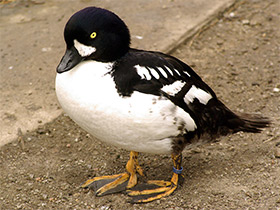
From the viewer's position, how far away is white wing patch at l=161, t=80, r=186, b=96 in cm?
317

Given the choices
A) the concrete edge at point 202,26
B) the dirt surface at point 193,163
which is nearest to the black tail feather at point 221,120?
the dirt surface at point 193,163

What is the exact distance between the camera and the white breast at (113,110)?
119 inches

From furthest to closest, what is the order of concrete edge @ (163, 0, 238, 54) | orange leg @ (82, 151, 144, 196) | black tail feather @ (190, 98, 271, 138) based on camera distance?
concrete edge @ (163, 0, 238, 54) < orange leg @ (82, 151, 144, 196) < black tail feather @ (190, 98, 271, 138)

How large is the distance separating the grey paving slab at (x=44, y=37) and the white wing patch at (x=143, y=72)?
1768 millimetres

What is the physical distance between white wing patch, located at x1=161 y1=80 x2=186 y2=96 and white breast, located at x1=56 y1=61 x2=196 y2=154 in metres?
0.08

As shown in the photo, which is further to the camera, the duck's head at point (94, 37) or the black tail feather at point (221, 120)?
the black tail feather at point (221, 120)

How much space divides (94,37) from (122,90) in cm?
43

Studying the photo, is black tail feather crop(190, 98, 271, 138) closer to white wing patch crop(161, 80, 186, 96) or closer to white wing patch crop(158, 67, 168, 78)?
white wing patch crop(161, 80, 186, 96)

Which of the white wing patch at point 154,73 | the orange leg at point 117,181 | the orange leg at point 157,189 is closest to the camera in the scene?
the white wing patch at point 154,73

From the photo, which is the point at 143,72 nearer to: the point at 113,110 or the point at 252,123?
the point at 113,110

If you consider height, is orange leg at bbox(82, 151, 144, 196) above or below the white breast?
below

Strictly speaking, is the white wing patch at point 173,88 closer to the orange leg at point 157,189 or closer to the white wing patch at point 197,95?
the white wing patch at point 197,95

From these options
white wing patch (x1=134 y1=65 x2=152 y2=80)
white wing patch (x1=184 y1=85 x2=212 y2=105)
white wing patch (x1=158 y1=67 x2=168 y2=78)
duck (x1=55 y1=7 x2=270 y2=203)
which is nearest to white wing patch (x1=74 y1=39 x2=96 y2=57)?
duck (x1=55 y1=7 x2=270 y2=203)

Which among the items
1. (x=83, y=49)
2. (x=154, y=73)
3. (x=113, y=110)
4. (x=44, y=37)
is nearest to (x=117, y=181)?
(x=113, y=110)
